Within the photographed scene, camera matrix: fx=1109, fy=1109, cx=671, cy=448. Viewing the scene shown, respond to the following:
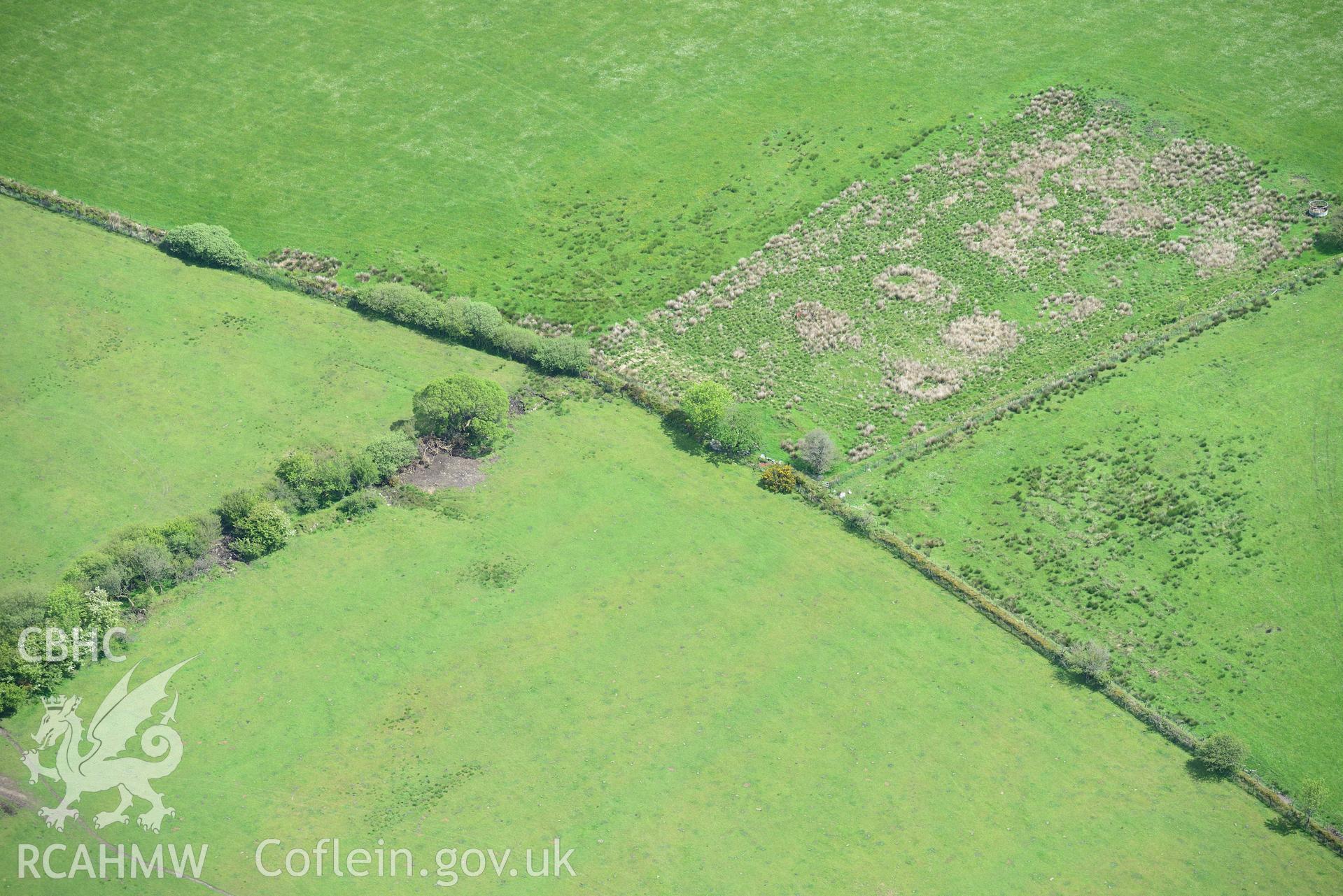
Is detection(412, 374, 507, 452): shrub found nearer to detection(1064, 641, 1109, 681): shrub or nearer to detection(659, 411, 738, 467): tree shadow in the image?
detection(659, 411, 738, 467): tree shadow

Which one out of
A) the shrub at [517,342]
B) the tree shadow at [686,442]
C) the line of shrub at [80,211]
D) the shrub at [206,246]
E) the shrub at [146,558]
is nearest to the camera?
the shrub at [146,558]

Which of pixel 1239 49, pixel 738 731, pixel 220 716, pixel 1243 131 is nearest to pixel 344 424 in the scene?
pixel 220 716

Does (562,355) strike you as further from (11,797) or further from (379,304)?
(11,797)

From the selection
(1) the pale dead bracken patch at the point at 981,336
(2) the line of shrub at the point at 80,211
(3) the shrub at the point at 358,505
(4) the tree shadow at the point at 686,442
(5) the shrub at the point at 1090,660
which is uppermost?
(2) the line of shrub at the point at 80,211

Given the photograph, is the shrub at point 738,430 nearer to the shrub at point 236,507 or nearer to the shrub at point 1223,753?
the shrub at point 236,507

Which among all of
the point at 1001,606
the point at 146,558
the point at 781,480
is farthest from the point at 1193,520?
the point at 146,558

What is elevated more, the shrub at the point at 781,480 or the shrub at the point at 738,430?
the shrub at the point at 738,430

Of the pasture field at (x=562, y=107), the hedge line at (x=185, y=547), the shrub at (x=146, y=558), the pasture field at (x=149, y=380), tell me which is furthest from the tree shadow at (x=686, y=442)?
the shrub at (x=146, y=558)
